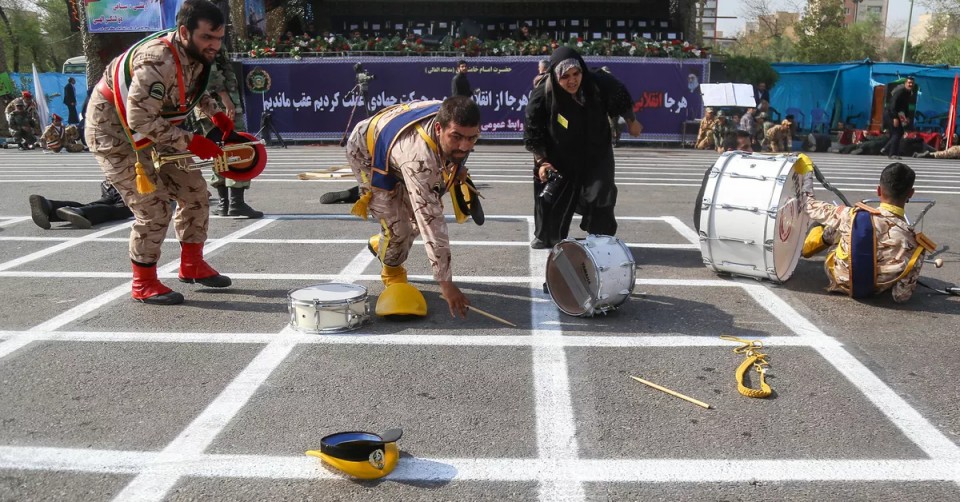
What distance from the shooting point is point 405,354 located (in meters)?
4.39

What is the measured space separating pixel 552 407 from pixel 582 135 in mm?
3372

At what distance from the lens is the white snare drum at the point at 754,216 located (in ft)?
17.9

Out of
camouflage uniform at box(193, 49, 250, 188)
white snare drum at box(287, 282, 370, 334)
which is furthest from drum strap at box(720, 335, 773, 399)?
camouflage uniform at box(193, 49, 250, 188)

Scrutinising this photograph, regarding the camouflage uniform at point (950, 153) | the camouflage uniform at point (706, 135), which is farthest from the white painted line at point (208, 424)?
the camouflage uniform at point (950, 153)

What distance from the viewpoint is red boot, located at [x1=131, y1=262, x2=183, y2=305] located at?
209 inches

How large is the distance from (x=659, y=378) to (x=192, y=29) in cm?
367

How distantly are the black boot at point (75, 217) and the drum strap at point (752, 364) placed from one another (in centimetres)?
676

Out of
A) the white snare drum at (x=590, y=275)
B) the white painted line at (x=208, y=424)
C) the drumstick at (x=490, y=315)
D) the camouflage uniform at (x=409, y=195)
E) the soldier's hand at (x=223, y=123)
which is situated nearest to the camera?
the white painted line at (x=208, y=424)

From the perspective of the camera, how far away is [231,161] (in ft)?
17.3

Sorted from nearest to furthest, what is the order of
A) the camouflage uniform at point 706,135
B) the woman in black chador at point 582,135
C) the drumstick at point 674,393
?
the drumstick at point 674,393 < the woman in black chador at point 582,135 < the camouflage uniform at point 706,135

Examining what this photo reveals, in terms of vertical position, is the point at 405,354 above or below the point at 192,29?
below

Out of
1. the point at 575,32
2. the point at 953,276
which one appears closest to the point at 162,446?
the point at 953,276

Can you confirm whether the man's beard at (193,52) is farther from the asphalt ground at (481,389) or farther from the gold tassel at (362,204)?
the asphalt ground at (481,389)

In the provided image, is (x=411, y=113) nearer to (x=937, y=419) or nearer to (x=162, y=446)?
(x=162, y=446)
